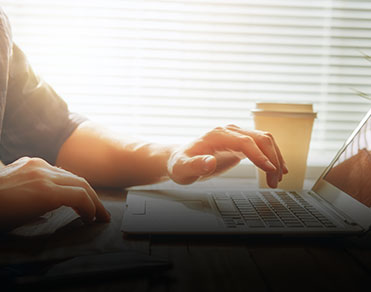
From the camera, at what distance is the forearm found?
0.91m

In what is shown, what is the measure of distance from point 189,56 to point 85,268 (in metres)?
1.01

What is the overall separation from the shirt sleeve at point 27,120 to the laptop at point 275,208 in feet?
1.07

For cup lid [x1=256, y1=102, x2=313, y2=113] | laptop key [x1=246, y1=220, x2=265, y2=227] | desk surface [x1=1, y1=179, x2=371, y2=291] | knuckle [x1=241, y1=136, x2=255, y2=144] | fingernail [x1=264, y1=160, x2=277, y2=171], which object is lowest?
desk surface [x1=1, y1=179, x2=371, y2=291]

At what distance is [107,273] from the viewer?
0.44 metres

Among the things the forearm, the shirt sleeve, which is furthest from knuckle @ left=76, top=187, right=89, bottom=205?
the shirt sleeve

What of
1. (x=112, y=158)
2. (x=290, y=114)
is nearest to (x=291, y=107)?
(x=290, y=114)

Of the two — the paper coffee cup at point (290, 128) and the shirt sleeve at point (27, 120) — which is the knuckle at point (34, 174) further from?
the paper coffee cup at point (290, 128)

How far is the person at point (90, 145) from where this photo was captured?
2.55ft

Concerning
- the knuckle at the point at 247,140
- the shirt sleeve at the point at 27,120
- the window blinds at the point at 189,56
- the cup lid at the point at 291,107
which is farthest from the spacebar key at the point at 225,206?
the window blinds at the point at 189,56

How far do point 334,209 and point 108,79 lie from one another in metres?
0.90

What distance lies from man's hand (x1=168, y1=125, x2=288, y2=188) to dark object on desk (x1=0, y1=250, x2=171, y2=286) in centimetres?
24

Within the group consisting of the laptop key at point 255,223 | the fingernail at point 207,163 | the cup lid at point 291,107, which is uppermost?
the cup lid at point 291,107

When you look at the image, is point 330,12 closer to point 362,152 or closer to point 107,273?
point 362,152

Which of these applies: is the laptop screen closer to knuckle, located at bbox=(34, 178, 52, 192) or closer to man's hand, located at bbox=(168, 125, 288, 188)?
man's hand, located at bbox=(168, 125, 288, 188)
